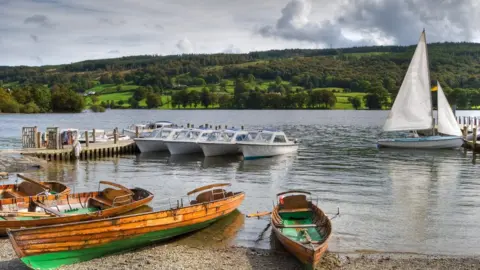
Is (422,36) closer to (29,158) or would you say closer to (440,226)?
(440,226)

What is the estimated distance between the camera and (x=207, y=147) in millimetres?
49625

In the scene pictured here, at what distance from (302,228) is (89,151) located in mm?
33931

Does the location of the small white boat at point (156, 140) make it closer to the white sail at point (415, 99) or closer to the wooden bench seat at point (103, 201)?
the white sail at point (415, 99)

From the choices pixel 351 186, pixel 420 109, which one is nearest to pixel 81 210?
pixel 351 186

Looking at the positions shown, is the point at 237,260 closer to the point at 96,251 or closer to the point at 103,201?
the point at 96,251

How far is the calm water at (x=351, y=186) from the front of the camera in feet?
70.1

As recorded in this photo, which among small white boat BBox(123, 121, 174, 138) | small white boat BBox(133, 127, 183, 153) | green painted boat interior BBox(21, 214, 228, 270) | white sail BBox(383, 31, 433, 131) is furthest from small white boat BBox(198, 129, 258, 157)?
green painted boat interior BBox(21, 214, 228, 270)

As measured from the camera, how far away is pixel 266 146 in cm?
4875

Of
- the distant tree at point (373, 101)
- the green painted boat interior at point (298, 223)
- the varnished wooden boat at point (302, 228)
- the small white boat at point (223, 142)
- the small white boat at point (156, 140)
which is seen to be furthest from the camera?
the distant tree at point (373, 101)

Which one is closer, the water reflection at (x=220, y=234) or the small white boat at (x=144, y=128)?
the water reflection at (x=220, y=234)

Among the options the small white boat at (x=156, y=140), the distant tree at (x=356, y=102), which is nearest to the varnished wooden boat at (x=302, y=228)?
the small white boat at (x=156, y=140)

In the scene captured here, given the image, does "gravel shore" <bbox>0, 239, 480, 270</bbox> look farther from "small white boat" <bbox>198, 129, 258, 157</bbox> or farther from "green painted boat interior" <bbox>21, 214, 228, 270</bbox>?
"small white boat" <bbox>198, 129, 258, 157</bbox>

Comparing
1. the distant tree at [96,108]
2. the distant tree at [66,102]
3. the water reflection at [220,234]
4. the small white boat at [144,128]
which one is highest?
the distant tree at [66,102]

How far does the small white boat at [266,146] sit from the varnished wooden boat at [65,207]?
78.4 ft
